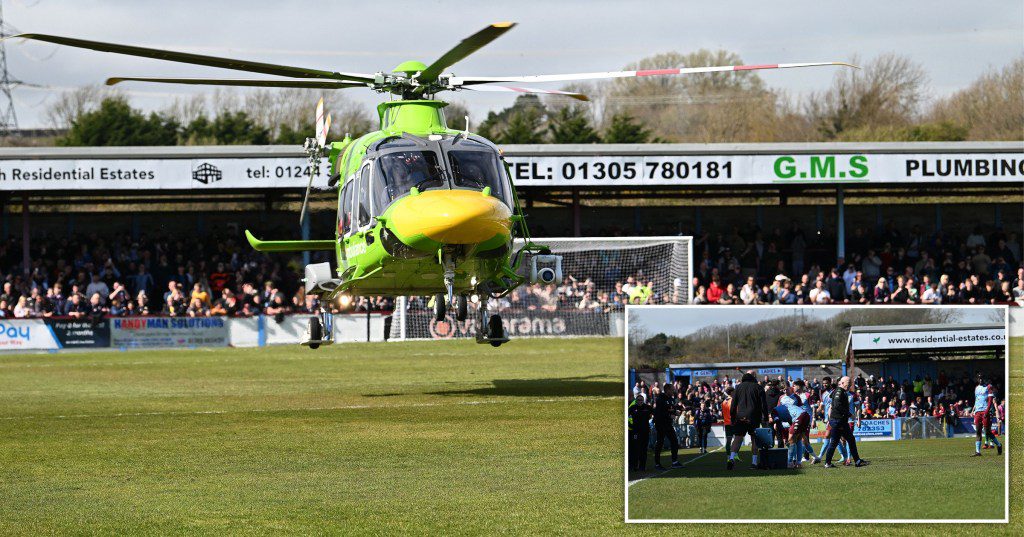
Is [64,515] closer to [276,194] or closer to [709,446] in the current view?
[709,446]

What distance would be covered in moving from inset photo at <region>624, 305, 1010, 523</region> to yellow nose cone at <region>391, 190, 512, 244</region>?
349 inches

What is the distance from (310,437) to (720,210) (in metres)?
32.7

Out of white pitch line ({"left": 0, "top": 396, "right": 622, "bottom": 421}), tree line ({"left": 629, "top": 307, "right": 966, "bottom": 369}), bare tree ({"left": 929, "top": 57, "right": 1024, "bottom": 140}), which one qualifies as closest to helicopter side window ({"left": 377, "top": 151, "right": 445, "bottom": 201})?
white pitch line ({"left": 0, "top": 396, "right": 622, "bottom": 421})

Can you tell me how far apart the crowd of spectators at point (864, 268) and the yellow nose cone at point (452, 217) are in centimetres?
1672

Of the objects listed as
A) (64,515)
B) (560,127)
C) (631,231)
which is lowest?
(64,515)

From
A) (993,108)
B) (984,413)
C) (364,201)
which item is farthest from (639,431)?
(993,108)

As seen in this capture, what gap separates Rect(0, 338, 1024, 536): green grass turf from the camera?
30.8 feet

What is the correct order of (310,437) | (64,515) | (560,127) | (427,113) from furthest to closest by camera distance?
(560,127)
(427,113)
(310,437)
(64,515)

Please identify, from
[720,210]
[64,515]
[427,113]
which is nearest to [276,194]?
[720,210]

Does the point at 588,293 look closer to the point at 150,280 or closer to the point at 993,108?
the point at 150,280

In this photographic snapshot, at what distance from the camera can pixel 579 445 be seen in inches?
520

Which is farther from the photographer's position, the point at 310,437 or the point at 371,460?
the point at 310,437

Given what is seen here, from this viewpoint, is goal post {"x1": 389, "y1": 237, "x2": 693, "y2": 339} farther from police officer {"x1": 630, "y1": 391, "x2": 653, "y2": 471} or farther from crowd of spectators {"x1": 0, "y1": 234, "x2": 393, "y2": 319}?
police officer {"x1": 630, "y1": 391, "x2": 653, "y2": 471}

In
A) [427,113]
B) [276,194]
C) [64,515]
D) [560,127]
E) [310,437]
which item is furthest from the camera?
[560,127]
